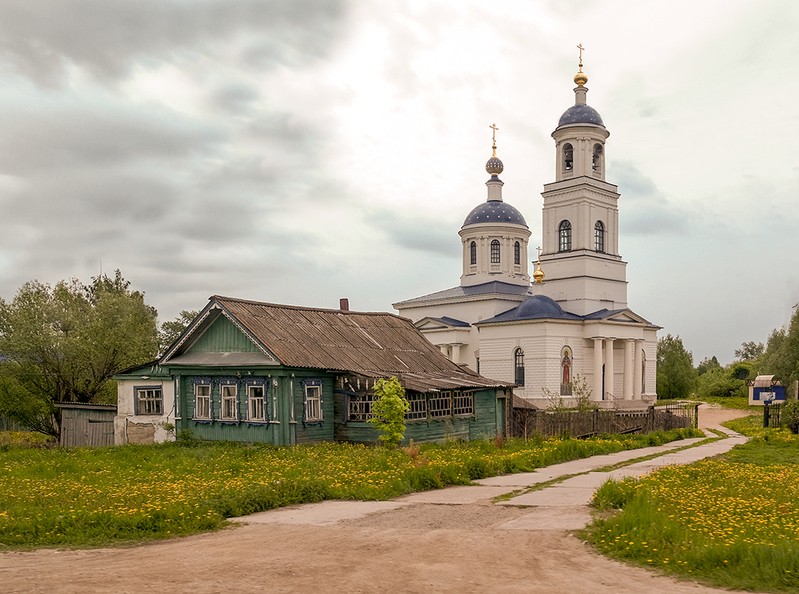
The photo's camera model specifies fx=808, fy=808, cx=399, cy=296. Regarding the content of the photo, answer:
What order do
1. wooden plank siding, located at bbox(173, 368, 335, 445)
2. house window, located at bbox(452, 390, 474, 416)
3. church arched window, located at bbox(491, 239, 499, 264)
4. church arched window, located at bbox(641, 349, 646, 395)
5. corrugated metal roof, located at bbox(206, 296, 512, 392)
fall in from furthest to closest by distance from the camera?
church arched window, located at bbox(491, 239, 499, 264) → church arched window, located at bbox(641, 349, 646, 395) → house window, located at bbox(452, 390, 474, 416) → corrugated metal roof, located at bbox(206, 296, 512, 392) → wooden plank siding, located at bbox(173, 368, 335, 445)

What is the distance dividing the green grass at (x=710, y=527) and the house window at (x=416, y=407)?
9211 millimetres

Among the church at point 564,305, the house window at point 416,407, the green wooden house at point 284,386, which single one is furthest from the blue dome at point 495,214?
the house window at point 416,407

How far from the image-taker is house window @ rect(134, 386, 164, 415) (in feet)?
95.2

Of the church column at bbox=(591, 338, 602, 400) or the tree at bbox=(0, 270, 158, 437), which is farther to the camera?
the church column at bbox=(591, 338, 602, 400)

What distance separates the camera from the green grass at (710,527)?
8914 mm

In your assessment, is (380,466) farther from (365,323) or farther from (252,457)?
(365,323)

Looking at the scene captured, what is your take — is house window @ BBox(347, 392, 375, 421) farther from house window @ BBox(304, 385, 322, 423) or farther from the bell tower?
the bell tower

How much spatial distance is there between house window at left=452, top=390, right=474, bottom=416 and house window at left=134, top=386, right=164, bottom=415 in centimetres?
1050

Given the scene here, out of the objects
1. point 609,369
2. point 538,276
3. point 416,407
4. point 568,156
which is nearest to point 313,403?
point 416,407

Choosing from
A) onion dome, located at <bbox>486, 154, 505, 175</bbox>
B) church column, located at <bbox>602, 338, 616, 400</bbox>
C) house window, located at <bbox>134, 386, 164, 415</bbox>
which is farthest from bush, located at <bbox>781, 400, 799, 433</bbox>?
onion dome, located at <bbox>486, 154, 505, 175</bbox>

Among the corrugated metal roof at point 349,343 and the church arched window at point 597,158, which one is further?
the church arched window at point 597,158

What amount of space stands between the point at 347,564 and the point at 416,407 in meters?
15.7

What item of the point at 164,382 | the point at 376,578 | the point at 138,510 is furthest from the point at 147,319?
the point at 376,578

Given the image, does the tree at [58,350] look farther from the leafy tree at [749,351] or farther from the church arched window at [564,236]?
the leafy tree at [749,351]
